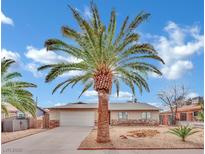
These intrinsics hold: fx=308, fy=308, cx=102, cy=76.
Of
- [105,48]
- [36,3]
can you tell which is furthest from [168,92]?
[36,3]

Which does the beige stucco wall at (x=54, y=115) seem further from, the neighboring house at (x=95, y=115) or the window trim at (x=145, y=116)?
the window trim at (x=145, y=116)

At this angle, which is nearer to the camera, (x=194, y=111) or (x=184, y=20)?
(x=184, y=20)

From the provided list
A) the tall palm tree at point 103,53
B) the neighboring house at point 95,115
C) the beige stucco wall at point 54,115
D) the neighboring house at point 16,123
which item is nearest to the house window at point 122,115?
the neighboring house at point 95,115

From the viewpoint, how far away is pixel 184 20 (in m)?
15.0

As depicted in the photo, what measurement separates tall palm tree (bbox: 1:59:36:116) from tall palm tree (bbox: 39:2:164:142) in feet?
13.6

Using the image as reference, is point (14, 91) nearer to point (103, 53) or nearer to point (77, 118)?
point (103, 53)

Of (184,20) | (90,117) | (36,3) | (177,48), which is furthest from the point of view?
(90,117)

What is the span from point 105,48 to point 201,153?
759 cm

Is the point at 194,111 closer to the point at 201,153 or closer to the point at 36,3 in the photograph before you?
the point at 201,153

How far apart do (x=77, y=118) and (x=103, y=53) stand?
22903mm

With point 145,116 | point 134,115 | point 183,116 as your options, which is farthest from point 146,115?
point 183,116

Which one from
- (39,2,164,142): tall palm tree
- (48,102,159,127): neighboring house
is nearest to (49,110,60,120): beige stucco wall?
(48,102,159,127): neighboring house

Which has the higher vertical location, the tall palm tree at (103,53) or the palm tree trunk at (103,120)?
the tall palm tree at (103,53)

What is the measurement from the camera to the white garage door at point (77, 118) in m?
38.9
